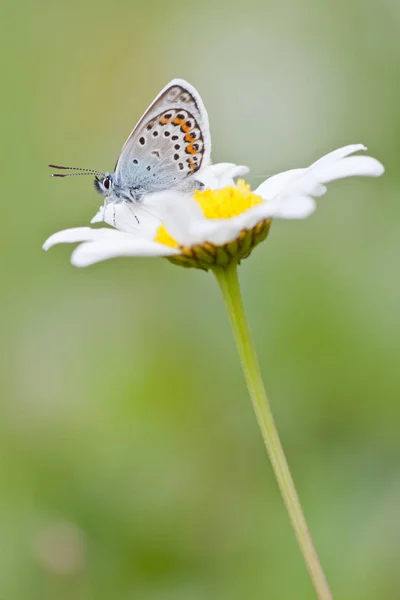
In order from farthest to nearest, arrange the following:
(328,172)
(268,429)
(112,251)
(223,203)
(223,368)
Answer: (223,368) → (223,203) → (328,172) → (112,251) → (268,429)

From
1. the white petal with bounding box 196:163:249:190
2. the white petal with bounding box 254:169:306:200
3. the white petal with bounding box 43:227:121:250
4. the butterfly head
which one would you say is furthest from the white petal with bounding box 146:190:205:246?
the butterfly head

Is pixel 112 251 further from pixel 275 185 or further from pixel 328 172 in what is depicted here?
pixel 275 185

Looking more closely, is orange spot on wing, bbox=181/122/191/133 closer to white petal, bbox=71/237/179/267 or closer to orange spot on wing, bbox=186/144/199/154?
orange spot on wing, bbox=186/144/199/154

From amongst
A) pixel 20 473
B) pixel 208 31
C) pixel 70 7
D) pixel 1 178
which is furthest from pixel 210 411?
pixel 70 7

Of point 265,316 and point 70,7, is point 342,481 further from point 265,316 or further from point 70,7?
point 70,7

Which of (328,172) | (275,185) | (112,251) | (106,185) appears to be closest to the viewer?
(112,251)

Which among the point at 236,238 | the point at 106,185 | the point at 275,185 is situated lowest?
the point at 236,238

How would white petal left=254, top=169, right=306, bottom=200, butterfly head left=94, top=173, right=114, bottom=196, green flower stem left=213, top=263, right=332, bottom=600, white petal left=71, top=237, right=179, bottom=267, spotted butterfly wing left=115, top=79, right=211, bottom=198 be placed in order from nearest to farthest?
green flower stem left=213, top=263, right=332, bottom=600 < white petal left=71, top=237, right=179, bottom=267 < white petal left=254, top=169, right=306, bottom=200 < spotted butterfly wing left=115, top=79, right=211, bottom=198 < butterfly head left=94, top=173, right=114, bottom=196

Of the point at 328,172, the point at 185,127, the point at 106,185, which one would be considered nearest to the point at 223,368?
the point at 106,185
